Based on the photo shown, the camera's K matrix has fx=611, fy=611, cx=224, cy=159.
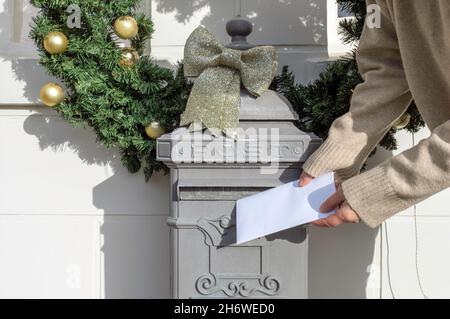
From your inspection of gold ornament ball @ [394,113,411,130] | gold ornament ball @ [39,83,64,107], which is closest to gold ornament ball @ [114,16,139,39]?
gold ornament ball @ [39,83,64,107]

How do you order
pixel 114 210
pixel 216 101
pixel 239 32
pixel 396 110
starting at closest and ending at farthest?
pixel 396 110 → pixel 216 101 → pixel 239 32 → pixel 114 210

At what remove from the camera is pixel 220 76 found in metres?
1.86


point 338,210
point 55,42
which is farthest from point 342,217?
point 55,42

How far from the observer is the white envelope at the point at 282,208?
154 centimetres

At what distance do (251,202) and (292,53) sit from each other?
2.89ft

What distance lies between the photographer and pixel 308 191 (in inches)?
62.2

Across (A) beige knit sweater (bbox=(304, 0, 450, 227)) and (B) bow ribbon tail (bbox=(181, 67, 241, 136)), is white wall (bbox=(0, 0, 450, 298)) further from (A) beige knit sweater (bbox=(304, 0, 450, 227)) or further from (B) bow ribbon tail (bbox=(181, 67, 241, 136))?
(A) beige knit sweater (bbox=(304, 0, 450, 227))

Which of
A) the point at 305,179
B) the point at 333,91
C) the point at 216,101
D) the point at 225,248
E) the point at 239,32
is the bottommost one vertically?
the point at 225,248

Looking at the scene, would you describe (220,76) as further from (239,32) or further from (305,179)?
(305,179)

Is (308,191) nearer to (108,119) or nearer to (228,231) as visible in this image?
(228,231)

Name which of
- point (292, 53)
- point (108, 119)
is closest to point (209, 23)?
point (292, 53)

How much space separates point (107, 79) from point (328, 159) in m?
0.88

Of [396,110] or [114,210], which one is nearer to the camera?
[396,110]
